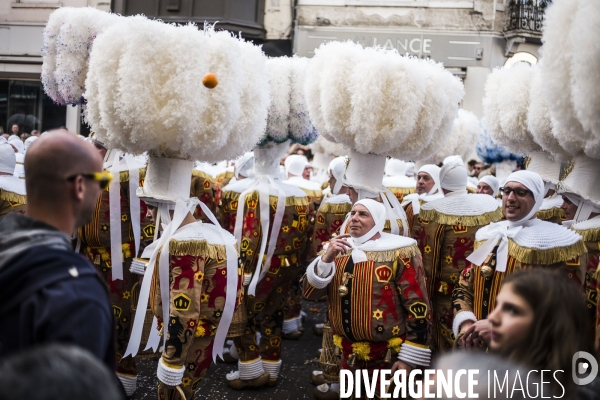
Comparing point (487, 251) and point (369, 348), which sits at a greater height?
point (487, 251)

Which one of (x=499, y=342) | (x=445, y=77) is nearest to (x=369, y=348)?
(x=499, y=342)

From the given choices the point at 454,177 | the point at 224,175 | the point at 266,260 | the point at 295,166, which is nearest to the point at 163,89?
the point at 266,260

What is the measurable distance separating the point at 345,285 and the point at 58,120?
1631 centimetres

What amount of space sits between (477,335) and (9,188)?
13.3 ft

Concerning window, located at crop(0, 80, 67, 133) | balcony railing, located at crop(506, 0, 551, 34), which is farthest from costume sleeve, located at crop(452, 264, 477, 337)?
window, located at crop(0, 80, 67, 133)

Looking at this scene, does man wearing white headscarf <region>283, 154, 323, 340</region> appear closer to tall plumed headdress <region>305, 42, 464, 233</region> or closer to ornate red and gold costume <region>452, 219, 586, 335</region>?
tall plumed headdress <region>305, 42, 464, 233</region>

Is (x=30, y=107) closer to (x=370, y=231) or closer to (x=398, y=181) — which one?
(x=398, y=181)

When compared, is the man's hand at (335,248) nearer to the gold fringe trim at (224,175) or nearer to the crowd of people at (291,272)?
the crowd of people at (291,272)

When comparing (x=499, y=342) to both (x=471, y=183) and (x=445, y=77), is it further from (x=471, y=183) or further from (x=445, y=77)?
(x=471, y=183)

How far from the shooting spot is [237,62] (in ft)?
13.1

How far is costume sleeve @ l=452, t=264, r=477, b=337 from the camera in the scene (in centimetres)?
372

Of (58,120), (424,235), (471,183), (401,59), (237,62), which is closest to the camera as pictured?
(237,62)

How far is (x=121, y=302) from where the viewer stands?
499 cm

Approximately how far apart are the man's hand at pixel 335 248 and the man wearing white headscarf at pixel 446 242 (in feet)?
4.69
